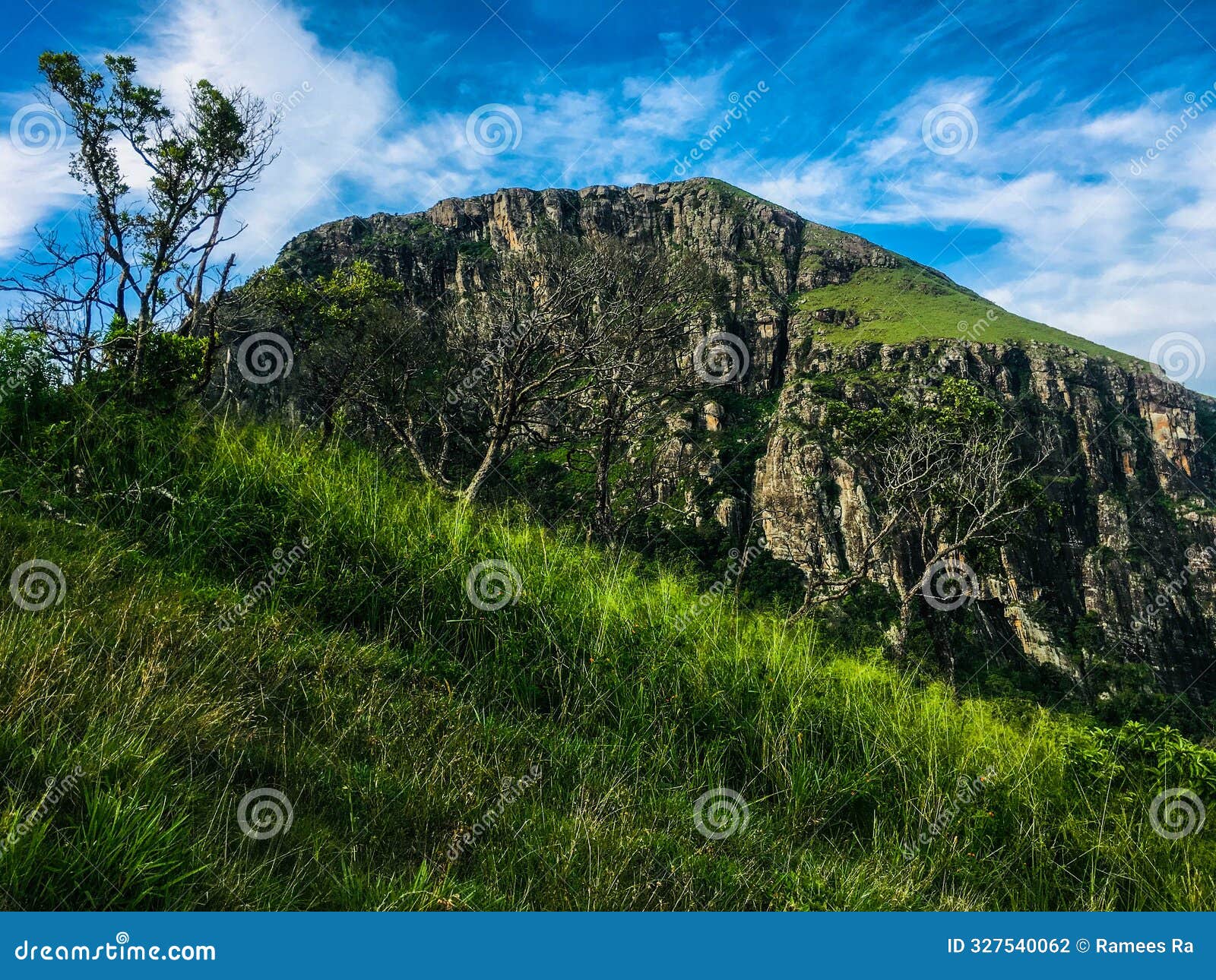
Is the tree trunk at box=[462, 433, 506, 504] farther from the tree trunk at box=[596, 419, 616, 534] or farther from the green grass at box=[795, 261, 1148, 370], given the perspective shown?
the green grass at box=[795, 261, 1148, 370]

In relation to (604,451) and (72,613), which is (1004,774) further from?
(604,451)

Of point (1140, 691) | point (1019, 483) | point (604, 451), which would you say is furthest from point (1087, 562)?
point (604, 451)

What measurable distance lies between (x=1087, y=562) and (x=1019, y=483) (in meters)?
96.1
